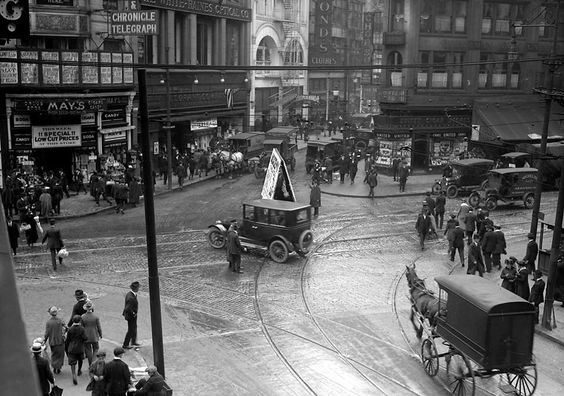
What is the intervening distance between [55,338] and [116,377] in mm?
2296

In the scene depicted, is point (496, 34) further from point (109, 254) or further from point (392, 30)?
point (109, 254)

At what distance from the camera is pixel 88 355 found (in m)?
13.7

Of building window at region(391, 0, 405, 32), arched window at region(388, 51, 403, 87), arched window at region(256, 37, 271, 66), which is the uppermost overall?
building window at region(391, 0, 405, 32)

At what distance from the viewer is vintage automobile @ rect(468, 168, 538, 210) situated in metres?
31.6

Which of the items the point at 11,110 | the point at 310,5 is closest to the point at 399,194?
the point at 11,110

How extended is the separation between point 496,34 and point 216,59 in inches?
807

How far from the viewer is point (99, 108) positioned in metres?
34.8

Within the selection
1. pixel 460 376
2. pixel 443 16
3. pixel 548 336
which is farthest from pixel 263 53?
pixel 460 376

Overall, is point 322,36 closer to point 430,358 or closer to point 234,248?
point 234,248

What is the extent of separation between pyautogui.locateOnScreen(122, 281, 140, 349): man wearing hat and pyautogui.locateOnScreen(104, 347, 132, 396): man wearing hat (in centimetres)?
305

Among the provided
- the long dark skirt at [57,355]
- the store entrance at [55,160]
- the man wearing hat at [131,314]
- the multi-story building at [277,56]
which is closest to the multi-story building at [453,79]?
the multi-story building at [277,56]

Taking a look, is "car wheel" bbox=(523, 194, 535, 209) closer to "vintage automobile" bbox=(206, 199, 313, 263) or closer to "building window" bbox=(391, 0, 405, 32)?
"vintage automobile" bbox=(206, 199, 313, 263)

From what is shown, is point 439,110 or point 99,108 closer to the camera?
point 99,108

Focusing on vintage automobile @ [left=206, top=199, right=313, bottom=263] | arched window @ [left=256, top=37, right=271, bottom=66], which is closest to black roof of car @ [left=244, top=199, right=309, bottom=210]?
vintage automobile @ [left=206, top=199, right=313, bottom=263]
